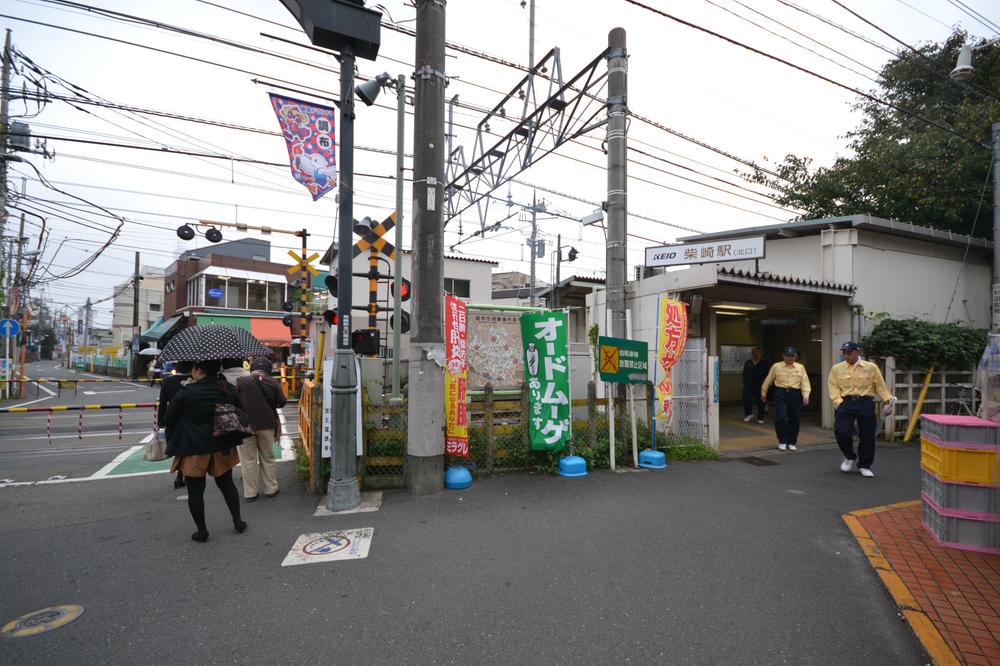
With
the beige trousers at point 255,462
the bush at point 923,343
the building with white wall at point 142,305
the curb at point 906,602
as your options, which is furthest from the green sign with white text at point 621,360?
the building with white wall at point 142,305

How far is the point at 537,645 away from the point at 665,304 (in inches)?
220

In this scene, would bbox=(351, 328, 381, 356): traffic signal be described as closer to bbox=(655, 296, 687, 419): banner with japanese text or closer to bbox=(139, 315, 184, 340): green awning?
bbox=(655, 296, 687, 419): banner with japanese text

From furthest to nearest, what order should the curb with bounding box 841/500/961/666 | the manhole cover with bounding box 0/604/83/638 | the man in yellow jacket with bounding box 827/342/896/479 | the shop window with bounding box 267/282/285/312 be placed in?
1. the shop window with bounding box 267/282/285/312
2. the man in yellow jacket with bounding box 827/342/896/479
3. the manhole cover with bounding box 0/604/83/638
4. the curb with bounding box 841/500/961/666

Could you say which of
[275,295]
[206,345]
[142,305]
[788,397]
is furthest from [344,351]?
[142,305]

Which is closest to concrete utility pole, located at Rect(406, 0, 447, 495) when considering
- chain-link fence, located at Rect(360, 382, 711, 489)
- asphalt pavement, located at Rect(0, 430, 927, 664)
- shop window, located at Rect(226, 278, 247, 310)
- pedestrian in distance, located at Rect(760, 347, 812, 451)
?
chain-link fence, located at Rect(360, 382, 711, 489)

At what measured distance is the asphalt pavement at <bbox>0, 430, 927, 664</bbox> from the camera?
2.75 m

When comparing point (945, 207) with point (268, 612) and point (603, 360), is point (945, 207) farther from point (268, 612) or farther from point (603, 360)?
point (268, 612)

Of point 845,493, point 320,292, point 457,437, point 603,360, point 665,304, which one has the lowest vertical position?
point 845,493

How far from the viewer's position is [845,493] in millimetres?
5805

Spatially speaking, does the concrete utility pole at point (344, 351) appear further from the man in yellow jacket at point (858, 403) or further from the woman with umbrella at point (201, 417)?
the man in yellow jacket at point (858, 403)

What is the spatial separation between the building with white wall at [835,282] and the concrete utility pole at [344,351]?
16.8 feet

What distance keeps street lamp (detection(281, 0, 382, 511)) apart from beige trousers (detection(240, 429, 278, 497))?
3.18 feet

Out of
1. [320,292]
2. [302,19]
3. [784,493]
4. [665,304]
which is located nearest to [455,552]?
[784,493]

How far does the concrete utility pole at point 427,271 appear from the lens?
219 inches
